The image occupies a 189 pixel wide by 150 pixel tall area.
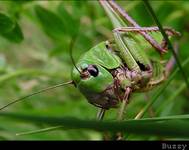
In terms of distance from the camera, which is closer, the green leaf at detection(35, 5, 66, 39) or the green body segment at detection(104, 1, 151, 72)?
the green body segment at detection(104, 1, 151, 72)

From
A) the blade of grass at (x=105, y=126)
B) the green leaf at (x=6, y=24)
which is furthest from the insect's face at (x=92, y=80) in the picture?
the blade of grass at (x=105, y=126)

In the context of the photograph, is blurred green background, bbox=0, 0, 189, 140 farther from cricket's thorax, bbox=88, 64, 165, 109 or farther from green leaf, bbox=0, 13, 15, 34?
cricket's thorax, bbox=88, 64, 165, 109

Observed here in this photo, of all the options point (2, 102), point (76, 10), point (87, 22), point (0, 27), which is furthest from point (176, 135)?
point (2, 102)

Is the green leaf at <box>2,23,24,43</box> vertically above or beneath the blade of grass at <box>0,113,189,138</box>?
beneath

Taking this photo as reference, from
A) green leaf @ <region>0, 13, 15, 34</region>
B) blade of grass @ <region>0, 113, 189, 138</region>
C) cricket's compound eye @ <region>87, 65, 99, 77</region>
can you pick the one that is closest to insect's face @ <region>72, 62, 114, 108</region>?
cricket's compound eye @ <region>87, 65, 99, 77</region>

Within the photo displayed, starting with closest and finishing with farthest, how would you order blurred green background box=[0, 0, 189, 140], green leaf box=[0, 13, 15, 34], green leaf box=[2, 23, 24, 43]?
green leaf box=[0, 13, 15, 34], green leaf box=[2, 23, 24, 43], blurred green background box=[0, 0, 189, 140]

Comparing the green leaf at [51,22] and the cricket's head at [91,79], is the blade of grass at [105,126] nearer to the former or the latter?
the cricket's head at [91,79]
